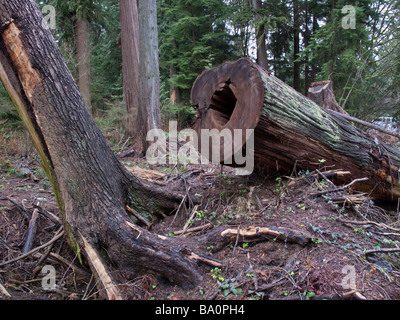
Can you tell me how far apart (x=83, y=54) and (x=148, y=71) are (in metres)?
6.92

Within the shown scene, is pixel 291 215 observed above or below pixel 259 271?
above

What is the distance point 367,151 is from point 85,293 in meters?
3.52

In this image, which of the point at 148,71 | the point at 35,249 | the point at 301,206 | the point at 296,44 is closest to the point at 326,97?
the point at 301,206

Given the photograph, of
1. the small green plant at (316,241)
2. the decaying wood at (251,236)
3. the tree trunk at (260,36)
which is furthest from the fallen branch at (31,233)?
the tree trunk at (260,36)

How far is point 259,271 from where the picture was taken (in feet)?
7.16

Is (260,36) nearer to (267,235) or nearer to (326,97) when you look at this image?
(326,97)

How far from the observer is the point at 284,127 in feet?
9.39

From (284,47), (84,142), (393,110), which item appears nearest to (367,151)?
(84,142)

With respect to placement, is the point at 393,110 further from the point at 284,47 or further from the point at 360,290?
the point at 360,290

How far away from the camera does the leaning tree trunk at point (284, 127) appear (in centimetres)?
272

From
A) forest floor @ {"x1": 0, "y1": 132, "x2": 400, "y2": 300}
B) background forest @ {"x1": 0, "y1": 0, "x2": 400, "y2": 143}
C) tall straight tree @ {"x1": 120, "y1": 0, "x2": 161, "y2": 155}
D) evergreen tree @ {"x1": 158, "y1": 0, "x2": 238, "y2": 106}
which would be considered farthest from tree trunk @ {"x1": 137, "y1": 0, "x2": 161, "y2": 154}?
evergreen tree @ {"x1": 158, "y1": 0, "x2": 238, "y2": 106}

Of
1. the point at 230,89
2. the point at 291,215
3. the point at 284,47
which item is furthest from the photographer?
the point at 284,47

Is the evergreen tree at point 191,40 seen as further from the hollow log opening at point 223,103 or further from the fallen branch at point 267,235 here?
the fallen branch at point 267,235
